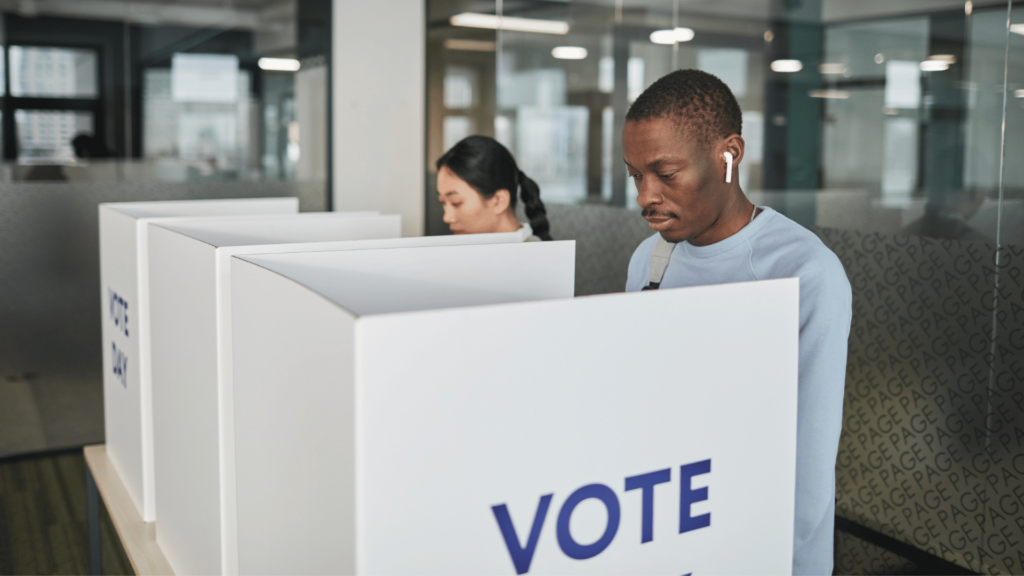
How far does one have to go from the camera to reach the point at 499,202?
180 cm

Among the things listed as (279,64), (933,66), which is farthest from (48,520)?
(933,66)

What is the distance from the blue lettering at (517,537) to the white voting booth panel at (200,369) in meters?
0.34

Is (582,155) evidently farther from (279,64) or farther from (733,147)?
(733,147)

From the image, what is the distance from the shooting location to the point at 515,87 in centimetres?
346

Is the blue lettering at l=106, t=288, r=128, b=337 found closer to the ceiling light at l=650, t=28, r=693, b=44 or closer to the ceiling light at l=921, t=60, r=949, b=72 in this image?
the ceiling light at l=921, t=60, r=949, b=72

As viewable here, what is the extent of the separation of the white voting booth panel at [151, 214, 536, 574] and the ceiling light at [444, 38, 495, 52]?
2.71 meters

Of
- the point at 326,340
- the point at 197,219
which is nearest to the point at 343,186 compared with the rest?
the point at 197,219

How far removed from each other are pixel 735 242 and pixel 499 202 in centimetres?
93

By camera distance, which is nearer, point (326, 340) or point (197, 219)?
point (326, 340)

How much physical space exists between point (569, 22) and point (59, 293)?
7.44 ft

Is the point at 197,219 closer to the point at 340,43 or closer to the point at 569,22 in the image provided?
the point at 569,22

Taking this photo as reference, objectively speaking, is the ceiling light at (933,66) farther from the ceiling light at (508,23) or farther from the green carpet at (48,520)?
the green carpet at (48,520)

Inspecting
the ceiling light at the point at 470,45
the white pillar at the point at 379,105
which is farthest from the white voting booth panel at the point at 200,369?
the white pillar at the point at 379,105

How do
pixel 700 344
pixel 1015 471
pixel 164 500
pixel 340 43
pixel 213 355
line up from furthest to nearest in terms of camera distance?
pixel 340 43
pixel 1015 471
pixel 164 500
pixel 213 355
pixel 700 344
